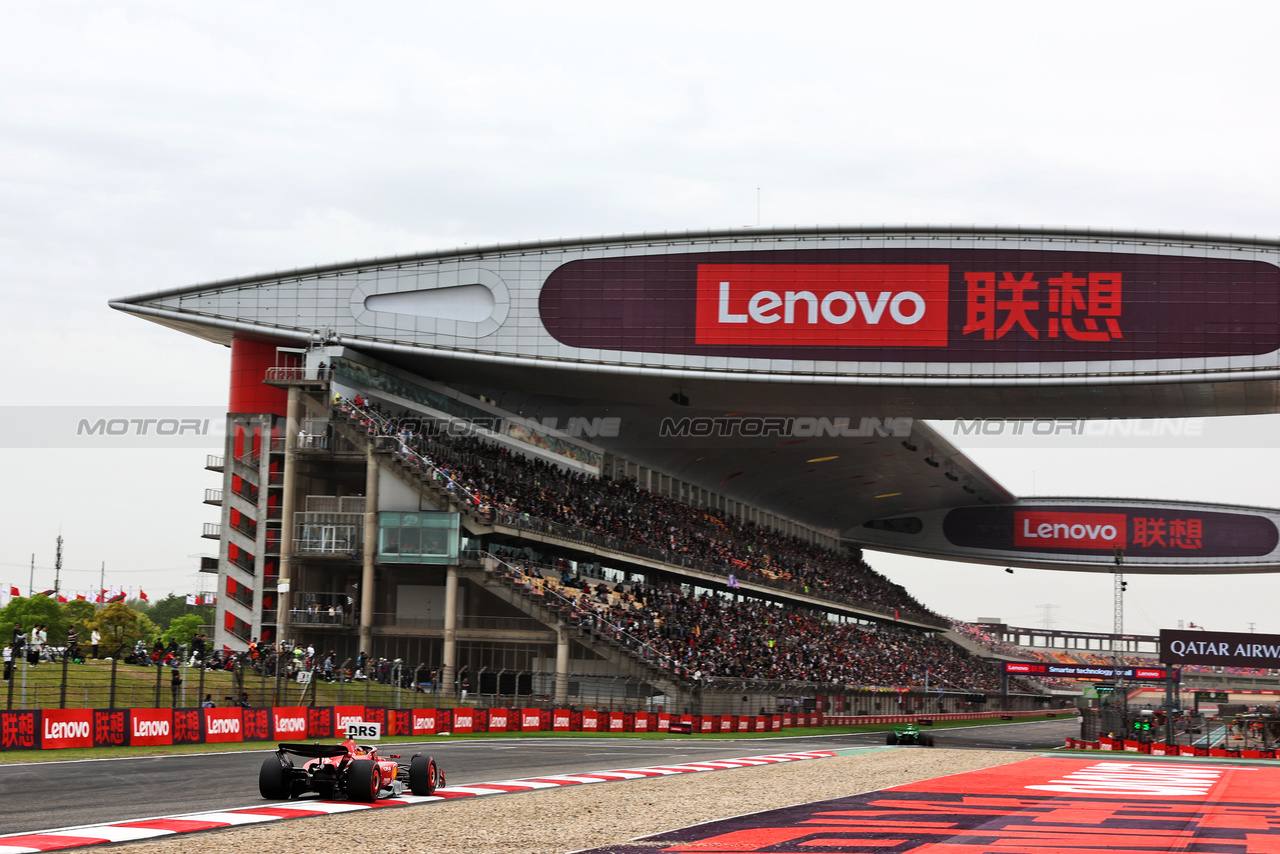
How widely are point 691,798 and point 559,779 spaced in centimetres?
412

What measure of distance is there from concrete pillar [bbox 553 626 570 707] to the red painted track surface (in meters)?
24.4

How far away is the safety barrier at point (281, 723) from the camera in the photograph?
24688 mm

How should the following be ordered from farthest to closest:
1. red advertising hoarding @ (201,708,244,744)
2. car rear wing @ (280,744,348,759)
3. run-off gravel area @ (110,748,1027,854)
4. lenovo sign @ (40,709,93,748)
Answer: red advertising hoarding @ (201,708,244,744), lenovo sign @ (40,709,93,748), car rear wing @ (280,744,348,759), run-off gravel area @ (110,748,1027,854)

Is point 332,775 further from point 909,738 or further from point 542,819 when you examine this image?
point 909,738

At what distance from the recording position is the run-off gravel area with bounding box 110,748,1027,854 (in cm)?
1255

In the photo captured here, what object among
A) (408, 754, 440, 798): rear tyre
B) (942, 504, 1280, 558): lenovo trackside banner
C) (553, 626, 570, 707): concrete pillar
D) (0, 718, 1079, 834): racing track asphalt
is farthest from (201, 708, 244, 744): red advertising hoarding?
(942, 504, 1280, 558): lenovo trackside banner

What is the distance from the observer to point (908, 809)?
56.7 feet

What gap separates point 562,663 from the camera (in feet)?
152

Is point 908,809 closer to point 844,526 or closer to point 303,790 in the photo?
point 303,790

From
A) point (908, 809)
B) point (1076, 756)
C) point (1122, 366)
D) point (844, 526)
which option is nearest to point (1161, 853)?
point (908, 809)

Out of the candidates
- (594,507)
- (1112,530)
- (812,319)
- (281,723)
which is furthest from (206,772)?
(1112,530)

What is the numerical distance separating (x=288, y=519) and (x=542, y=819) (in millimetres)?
37106

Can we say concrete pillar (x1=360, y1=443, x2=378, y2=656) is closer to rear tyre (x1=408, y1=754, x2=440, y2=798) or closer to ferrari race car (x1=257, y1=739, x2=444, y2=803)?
rear tyre (x1=408, y1=754, x2=440, y2=798)

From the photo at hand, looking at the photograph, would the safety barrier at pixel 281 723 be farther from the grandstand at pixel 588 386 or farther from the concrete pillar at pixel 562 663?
the concrete pillar at pixel 562 663
